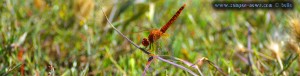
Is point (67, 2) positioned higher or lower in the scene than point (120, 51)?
higher

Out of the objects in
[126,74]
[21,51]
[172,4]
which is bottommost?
[126,74]

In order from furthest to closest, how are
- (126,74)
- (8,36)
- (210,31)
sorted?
(210,31)
(8,36)
(126,74)

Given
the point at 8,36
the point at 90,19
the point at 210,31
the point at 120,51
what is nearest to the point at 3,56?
the point at 8,36

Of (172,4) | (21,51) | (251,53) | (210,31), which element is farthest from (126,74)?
(172,4)

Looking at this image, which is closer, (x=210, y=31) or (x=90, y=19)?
(x=90, y=19)

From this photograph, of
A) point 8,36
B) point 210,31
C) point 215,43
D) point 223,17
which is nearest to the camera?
point 8,36

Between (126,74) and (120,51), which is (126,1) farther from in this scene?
(126,74)

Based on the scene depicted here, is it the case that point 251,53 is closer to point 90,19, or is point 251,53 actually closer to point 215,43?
point 215,43
